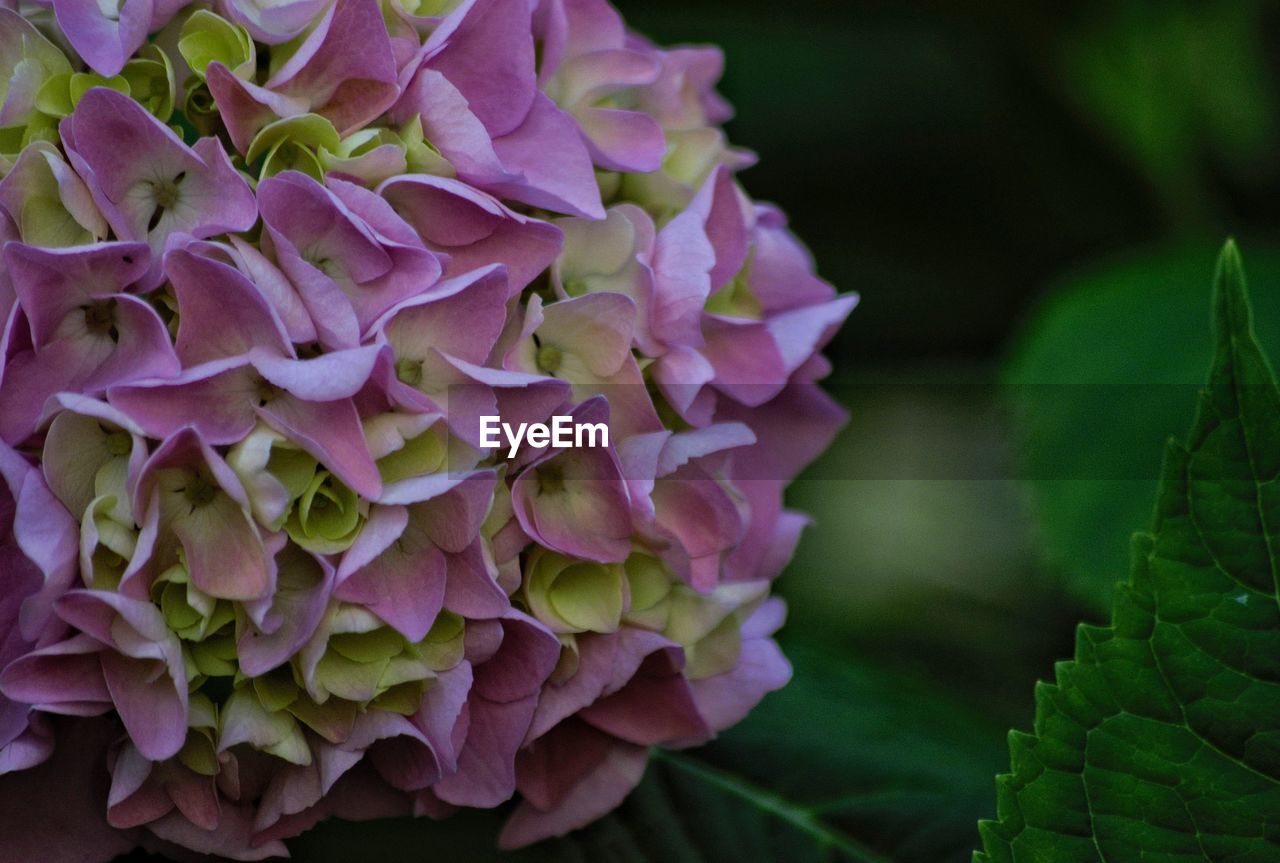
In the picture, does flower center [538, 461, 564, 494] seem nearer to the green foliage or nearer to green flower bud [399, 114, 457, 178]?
green flower bud [399, 114, 457, 178]

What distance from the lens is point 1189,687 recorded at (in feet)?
1.43

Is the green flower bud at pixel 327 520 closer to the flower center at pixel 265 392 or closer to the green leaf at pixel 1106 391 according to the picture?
the flower center at pixel 265 392

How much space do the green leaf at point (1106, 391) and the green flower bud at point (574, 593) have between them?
1.37 ft

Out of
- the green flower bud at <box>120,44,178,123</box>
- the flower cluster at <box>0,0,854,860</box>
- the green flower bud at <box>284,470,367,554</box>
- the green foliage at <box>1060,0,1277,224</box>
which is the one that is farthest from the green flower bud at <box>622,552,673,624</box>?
the green foliage at <box>1060,0,1277,224</box>

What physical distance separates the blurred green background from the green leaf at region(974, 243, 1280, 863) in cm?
18

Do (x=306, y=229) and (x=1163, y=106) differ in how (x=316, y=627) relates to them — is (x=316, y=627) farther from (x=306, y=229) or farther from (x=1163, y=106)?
(x=1163, y=106)

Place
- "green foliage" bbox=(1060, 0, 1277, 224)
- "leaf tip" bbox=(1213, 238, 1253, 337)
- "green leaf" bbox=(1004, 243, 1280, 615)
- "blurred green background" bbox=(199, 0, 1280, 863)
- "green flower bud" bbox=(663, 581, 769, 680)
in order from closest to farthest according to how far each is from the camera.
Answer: "leaf tip" bbox=(1213, 238, 1253, 337) < "green flower bud" bbox=(663, 581, 769, 680) < "blurred green background" bbox=(199, 0, 1280, 863) < "green leaf" bbox=(1004, 243, 1280, 615) < "green foliage" bbox=(1060, 0, 1277, 224)

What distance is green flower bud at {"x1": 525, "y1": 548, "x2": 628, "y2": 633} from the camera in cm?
48

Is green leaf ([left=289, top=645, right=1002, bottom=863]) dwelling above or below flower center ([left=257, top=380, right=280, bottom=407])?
below

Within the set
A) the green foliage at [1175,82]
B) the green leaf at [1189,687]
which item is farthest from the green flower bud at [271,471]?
the green foliage at [1175,82]

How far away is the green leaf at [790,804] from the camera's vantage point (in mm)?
589

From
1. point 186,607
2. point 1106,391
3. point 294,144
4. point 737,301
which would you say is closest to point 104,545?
point 186,607

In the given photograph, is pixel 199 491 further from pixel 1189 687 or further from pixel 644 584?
pixel 1189 687

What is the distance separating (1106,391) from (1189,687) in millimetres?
522
